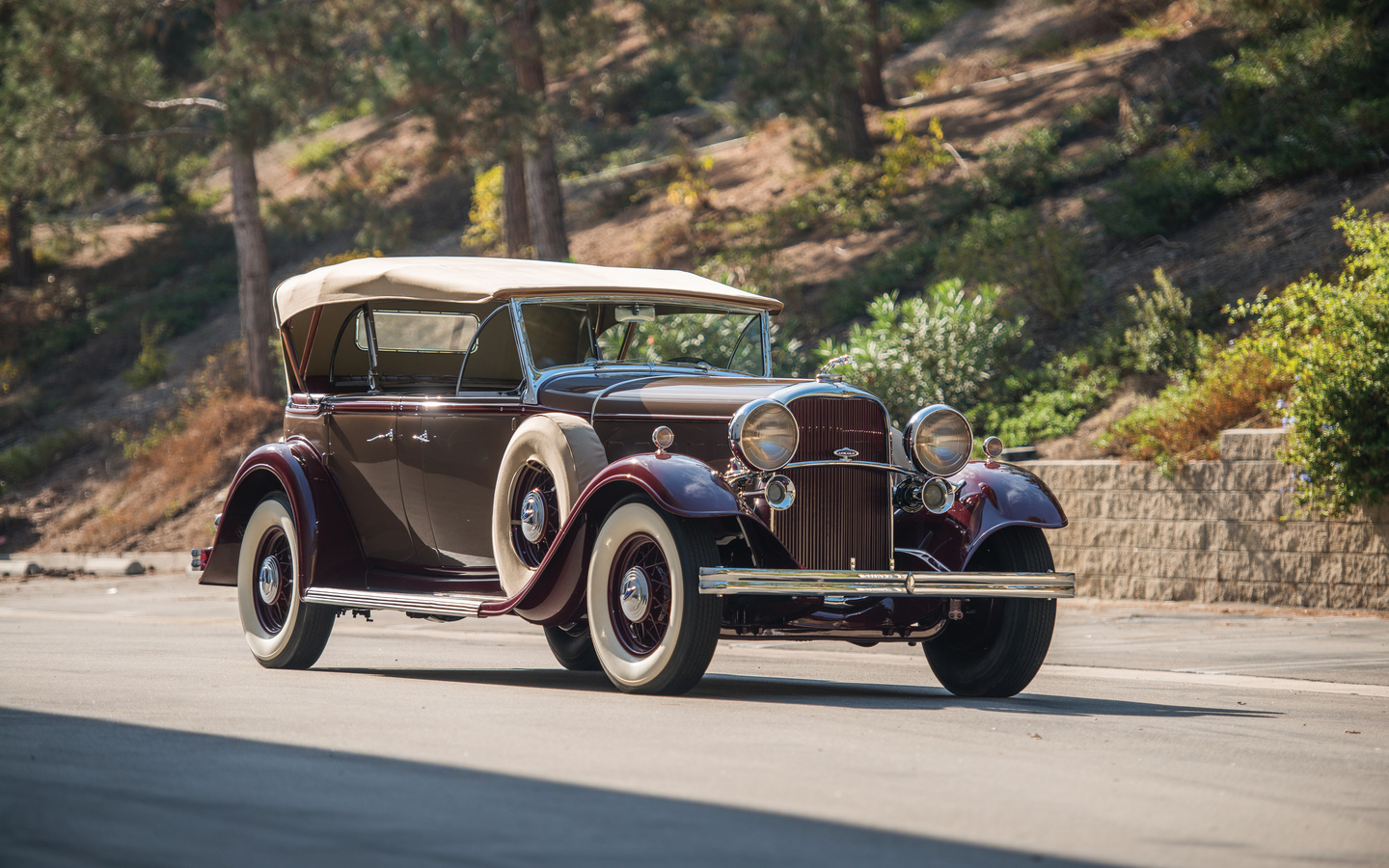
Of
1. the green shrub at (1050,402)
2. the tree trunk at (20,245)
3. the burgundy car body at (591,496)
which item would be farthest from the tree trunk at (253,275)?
the burgundy car body at (591,496)

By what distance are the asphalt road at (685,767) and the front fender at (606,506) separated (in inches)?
18.7

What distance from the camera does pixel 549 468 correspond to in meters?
7.09

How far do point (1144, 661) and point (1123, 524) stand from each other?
153 inches

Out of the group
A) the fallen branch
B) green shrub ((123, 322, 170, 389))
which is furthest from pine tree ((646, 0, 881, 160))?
green shrub ((123, 322, 170, 389))

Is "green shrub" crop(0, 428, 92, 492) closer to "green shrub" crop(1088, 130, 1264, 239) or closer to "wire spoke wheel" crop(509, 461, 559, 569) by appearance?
"green shrub" crop(1088, 130, 1264, 239)

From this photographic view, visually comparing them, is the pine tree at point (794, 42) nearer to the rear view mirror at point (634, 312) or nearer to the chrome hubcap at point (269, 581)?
the rear view mirror at point (634, 312)

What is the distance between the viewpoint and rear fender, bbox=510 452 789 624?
20.3ft

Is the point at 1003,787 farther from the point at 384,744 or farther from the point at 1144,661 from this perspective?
the point at 1144,661

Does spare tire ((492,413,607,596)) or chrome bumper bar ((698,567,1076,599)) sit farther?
spare tire ((492,413,607,596))

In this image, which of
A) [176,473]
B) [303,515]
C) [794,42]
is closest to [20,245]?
[176,473]

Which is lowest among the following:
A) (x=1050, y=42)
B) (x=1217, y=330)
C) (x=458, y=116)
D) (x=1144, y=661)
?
(x=1144, y=661)

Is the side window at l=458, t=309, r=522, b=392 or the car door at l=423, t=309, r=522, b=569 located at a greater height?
the side window at l=458, t=309, r=522, b=392

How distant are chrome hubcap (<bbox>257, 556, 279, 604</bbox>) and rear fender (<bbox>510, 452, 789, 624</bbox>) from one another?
2405 mm

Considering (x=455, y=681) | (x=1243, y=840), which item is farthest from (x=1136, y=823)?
(x=455, y=681)
